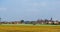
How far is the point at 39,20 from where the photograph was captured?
4882 inches
